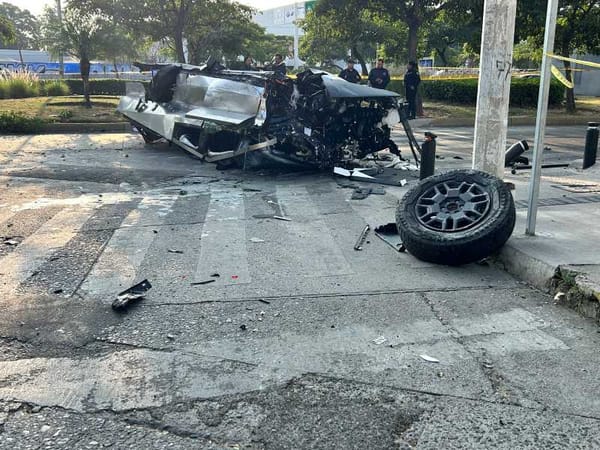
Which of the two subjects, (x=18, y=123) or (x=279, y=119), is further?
(x=18, y=123)

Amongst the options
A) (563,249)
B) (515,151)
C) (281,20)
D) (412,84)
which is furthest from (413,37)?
(281,20)

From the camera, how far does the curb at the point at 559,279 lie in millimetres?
4203

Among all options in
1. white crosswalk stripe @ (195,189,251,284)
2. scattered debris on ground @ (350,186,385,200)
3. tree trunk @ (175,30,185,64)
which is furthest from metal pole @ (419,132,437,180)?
tree trunk @ (175,30,185,64)

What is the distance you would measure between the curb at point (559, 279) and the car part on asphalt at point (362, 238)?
136 centimetres

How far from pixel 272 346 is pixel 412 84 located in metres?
16.0

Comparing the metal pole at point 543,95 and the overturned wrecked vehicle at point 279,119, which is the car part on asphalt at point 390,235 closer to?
the metal pole at point 543,95

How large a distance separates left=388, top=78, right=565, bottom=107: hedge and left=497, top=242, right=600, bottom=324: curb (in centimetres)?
1809

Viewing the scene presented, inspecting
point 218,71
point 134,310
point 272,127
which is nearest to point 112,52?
point 218,71

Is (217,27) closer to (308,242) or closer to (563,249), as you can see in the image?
(308,242)

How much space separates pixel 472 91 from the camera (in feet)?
74.0

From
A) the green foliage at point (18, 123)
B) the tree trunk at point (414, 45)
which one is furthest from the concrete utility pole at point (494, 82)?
the green foliage at point (18, 123)

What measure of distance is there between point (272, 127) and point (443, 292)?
570cm

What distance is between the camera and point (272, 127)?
9.73 meters

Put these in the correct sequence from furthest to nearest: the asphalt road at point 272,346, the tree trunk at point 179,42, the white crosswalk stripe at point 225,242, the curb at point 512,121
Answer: the tree trunk at point 179,42 < the curb at point 512,121 < the white crosswalk stripe at point 225,242 < the asphalt road at point 272,346
